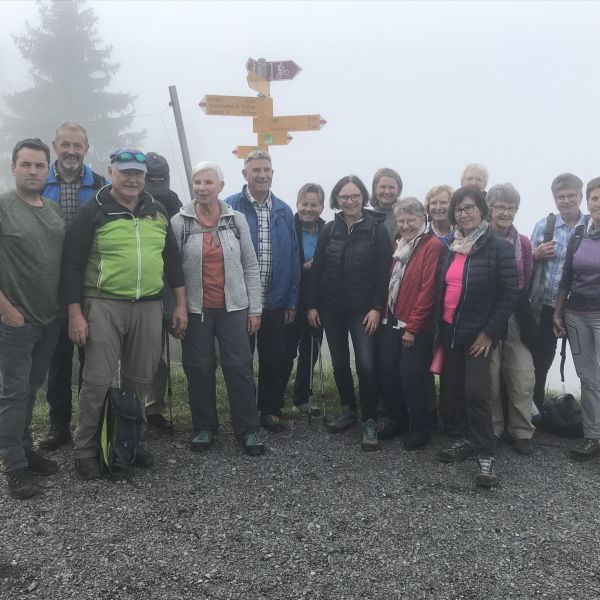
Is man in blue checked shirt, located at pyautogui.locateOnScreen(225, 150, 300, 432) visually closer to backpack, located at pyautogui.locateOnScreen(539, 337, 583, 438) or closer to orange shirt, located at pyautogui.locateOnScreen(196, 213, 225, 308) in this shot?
orange shirt, located at pyautogui.locateOnScreen(196, 213, 225, 308)

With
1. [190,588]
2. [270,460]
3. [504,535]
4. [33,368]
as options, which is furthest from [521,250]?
[33,368]

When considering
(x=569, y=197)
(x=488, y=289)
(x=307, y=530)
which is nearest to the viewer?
(x=307, y=530)

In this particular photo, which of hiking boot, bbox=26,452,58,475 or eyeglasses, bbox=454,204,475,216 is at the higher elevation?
eyeglasses, bbox=454,204,475,216

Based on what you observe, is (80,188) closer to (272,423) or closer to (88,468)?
(88,468)

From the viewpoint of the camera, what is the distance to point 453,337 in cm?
502

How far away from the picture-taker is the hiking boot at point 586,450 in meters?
5.32

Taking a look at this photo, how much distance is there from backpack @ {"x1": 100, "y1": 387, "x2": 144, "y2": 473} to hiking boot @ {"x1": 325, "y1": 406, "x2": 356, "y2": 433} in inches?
86.8

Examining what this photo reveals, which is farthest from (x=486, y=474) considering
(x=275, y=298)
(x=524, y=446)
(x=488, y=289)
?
(x=275, y=298)

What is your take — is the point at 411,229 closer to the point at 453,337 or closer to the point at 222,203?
the point at 453,337

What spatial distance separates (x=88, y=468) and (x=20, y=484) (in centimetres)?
54

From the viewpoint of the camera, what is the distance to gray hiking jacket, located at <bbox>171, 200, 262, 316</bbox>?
5.13 metres

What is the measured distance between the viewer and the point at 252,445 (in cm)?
527

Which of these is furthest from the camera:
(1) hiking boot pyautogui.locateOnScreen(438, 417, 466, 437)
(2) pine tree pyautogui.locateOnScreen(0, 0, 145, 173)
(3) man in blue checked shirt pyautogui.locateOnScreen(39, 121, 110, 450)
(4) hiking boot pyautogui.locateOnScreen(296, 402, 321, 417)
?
(2) pine tree pyautogui.locateOnScreen(0, 0, 145, 173)


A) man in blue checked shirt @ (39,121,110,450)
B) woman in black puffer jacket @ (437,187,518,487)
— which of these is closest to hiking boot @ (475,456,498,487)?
woman in black puffer jacket @ (437,187,518,487)
